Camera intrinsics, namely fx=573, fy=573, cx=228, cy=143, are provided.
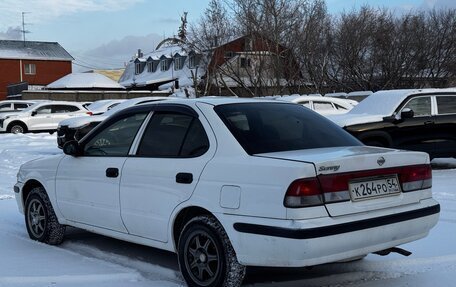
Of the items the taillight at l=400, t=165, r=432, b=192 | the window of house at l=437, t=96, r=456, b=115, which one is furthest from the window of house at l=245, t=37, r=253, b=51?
the taillight at l=400, t=165, r=432, b=192

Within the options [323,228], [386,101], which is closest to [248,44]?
[386,101]

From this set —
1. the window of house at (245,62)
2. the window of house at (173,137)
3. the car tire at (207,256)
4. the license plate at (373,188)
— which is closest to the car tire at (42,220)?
the window of house at (173,137)

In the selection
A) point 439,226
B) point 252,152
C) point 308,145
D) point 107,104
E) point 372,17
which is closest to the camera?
point 252,152

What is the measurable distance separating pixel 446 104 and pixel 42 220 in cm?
866

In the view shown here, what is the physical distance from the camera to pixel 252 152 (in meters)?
4.39

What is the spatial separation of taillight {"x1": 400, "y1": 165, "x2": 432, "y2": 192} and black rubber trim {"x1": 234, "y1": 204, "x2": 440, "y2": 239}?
0.73 feet

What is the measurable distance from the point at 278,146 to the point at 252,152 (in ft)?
0.99

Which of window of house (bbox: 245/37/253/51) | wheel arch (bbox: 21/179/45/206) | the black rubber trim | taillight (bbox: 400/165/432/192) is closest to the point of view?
the black rubber trim

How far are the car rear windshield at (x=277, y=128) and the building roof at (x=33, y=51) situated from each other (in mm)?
63619

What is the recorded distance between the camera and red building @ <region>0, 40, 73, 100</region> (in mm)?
63375

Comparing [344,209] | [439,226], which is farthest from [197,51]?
[344,209]

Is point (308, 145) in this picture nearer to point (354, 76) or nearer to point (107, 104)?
point (107, 104)

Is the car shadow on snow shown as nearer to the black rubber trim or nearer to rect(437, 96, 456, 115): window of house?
the black rubber trim

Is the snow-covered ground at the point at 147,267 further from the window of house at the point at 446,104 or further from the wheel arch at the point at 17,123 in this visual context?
the wheel arch at the point at 17,123
